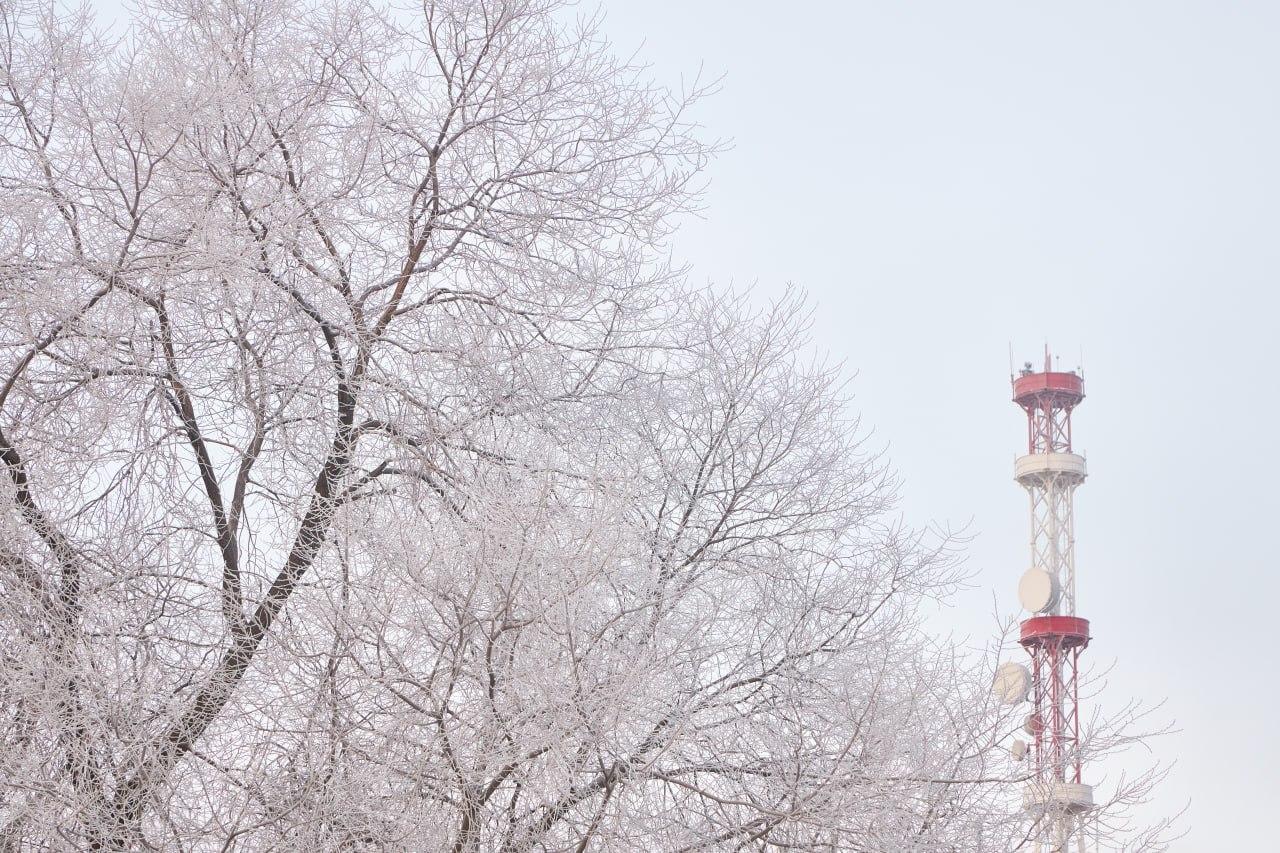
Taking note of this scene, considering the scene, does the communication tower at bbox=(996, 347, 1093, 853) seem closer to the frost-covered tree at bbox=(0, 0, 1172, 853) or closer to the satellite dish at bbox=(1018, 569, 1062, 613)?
the satellite dish at bbox=(1018, 569, 1062, 613)

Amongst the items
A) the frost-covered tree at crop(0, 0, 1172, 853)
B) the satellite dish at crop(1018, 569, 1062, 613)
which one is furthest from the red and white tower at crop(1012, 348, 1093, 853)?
the frost-covered tree at crop(0, 0, 1172, 853)

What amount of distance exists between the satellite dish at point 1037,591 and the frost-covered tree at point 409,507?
29444mm

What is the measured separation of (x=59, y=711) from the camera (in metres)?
7.83

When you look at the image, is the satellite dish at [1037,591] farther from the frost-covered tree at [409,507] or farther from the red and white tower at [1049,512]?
the frost-covered tree at [409,507]

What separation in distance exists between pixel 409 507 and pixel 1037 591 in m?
31.8

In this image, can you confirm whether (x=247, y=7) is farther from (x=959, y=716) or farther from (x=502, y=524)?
(x=959, y=716)

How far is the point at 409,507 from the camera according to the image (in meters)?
10.1

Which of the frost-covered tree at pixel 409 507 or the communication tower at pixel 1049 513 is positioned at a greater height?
the communication tower at pixel 1049 513

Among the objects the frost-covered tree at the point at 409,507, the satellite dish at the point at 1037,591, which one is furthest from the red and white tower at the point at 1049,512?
the frost-covered tree at the point at 409,507

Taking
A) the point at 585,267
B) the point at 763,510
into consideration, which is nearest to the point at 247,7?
the point at 585,267

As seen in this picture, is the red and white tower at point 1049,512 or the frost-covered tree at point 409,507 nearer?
the frost-covered tree at point 409,507

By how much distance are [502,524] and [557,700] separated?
88 cm

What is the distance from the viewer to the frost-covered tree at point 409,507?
7.61 meters

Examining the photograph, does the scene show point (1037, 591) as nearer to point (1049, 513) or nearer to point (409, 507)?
point (1049, 513)
